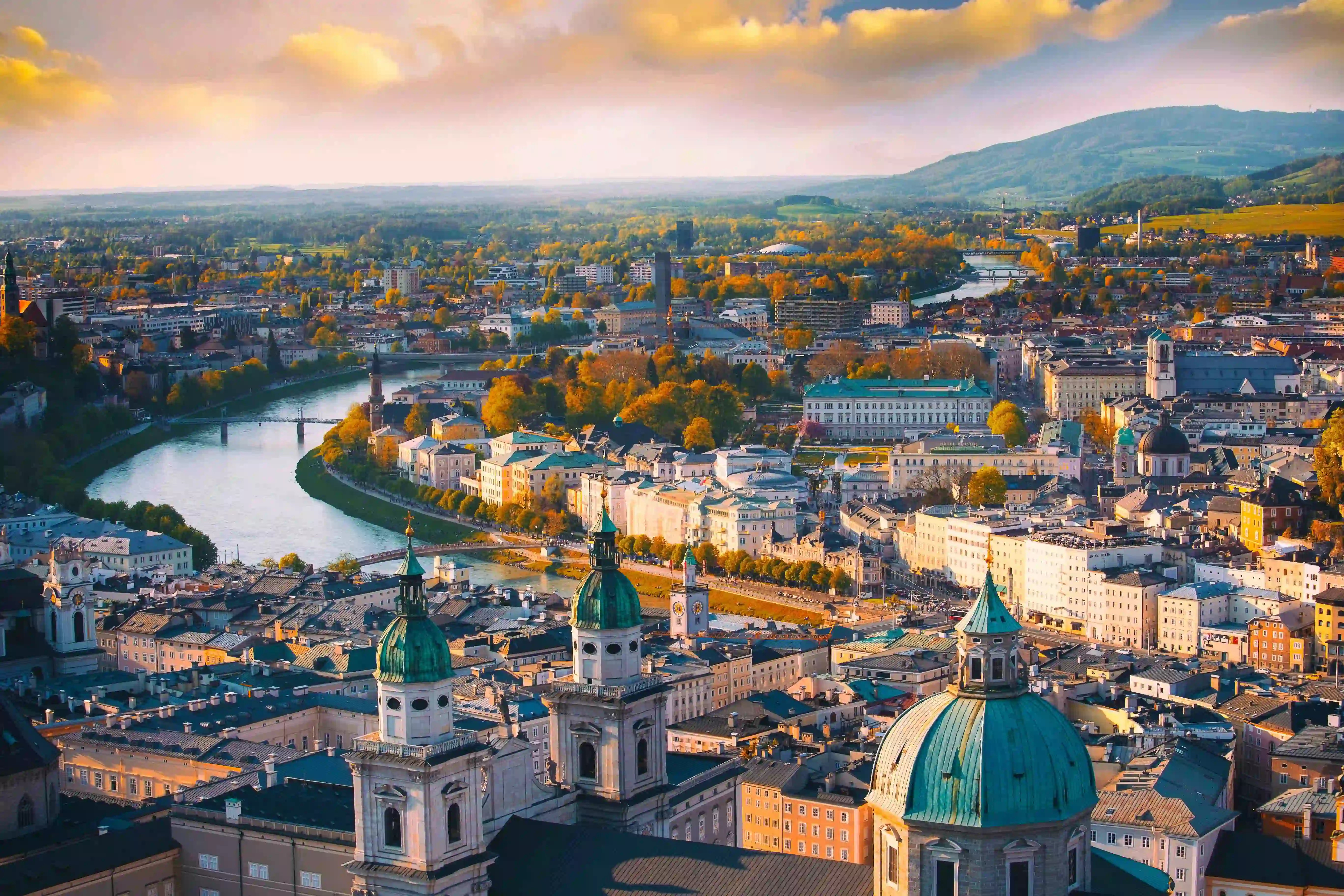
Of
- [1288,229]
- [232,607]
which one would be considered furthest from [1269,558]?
[1288,229]

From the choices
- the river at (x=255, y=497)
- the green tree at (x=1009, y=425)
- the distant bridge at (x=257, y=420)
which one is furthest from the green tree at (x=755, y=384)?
the river at (x=255, y=497)

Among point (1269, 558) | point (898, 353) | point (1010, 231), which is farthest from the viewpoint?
point (1010, 231)

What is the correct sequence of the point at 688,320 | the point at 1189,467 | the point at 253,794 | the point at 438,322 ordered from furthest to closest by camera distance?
the point at 438,322 → the point at 688,320 → the point at 1189,467 → the point at 253,794

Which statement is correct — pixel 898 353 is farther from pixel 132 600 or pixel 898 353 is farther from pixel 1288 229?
pixel 1288 229

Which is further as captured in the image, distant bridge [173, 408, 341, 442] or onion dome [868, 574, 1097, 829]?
distant bridge [173, 408, 341, 442]

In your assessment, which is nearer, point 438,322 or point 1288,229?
point 438,322

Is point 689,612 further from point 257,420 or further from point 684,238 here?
point 684,238

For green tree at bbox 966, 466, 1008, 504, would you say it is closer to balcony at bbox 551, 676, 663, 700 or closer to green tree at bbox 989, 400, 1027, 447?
green tree at bbox 989, 400, 1027, 447

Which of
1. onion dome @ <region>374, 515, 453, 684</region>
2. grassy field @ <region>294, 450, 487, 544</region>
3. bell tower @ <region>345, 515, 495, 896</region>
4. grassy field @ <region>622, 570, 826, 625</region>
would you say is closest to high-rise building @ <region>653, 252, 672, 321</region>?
grassy field @ <region>294, 450, 487, 544</region>
